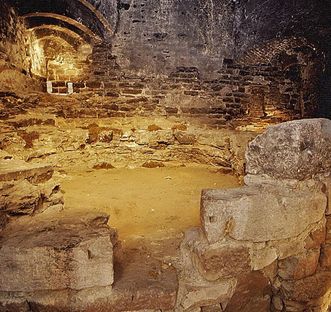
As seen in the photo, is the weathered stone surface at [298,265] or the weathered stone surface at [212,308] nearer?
the weathered stone surface at [212,308]

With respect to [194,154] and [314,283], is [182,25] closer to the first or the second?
[194,154]

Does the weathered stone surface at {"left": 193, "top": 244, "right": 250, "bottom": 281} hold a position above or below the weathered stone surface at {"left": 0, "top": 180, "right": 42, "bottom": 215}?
below

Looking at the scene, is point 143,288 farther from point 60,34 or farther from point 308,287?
point 60,34

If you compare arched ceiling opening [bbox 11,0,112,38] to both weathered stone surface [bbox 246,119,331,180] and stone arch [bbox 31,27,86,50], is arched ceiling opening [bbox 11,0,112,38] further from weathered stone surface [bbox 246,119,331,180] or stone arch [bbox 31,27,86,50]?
weathered stone surface [bbox 246,119,331,180]

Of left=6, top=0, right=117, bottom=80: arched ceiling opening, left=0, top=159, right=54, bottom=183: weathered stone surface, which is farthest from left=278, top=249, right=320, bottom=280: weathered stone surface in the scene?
left=6, top=0, right=117, bottom=80: arched ceiling opening

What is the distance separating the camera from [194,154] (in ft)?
16.9

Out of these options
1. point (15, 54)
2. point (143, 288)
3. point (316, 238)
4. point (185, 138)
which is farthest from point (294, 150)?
point (15, 54)

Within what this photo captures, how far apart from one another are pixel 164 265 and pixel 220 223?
457 millimetres

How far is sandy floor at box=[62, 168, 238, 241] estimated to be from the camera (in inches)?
98.4

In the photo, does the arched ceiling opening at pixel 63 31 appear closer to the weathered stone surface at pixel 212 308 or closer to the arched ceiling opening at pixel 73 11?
the arched ceiling opening at pixel 73 11

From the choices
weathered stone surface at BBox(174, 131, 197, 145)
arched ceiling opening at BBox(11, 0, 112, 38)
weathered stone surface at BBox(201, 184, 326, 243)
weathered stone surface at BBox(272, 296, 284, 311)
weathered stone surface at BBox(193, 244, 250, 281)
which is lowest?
weathered stone surface at BBox(272, 296, 284, 311)

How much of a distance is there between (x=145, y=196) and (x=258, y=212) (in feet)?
5.27

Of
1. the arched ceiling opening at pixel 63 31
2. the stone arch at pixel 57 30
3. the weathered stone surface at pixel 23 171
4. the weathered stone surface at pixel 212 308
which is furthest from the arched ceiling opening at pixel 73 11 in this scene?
the weathered stone surface at pixel 212 308

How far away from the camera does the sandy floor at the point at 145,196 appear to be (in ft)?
8.20
